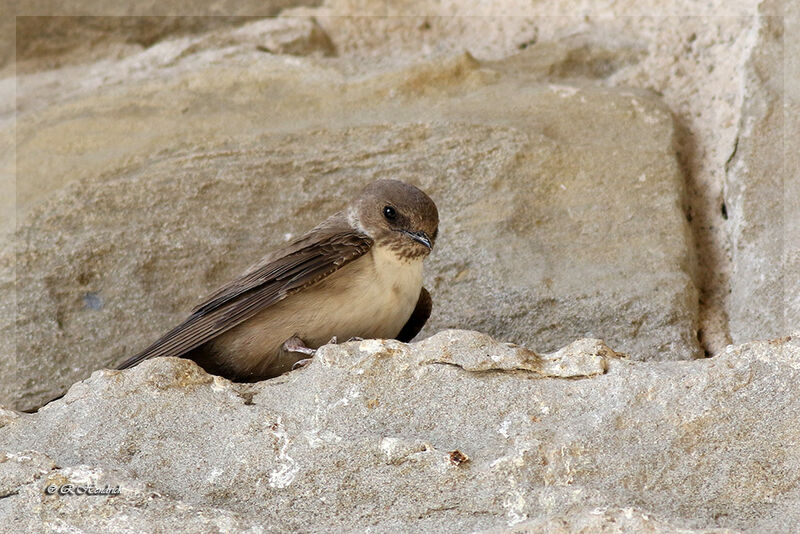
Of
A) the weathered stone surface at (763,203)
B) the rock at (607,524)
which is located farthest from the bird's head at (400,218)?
the rock at (607,524)

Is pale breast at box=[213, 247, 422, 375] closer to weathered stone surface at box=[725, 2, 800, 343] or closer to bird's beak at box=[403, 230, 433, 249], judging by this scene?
bird's beak at box=[403, 230, 433, 249]

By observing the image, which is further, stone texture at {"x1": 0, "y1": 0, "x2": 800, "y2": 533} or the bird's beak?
the bird's beak

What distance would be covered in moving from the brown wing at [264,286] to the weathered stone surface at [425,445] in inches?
16.5

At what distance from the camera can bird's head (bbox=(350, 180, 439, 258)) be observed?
11.4 ft

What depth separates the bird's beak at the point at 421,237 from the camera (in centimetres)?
346

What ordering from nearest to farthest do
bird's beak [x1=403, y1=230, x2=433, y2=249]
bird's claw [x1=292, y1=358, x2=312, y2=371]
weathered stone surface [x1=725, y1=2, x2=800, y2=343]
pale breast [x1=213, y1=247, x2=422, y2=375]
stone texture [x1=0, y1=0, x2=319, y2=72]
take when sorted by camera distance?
1. bird's claw [x1=292, y1=358, x2=312, y2=371]
2. weathered stone surface [x1=725, y1=2, x2=800, y2=343]
3. pale breast [x1=213, y1=247, x2=422, y2=375]
4. bird's beak [x1=403, y1=230, x2=433, y2=249]
5. stone texture [x1=0, y1=0, x2=319, y2=72]

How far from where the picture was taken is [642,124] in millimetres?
3758

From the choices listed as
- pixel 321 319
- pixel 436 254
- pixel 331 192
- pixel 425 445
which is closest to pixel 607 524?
pixel 425 445

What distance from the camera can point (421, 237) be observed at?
3.48m

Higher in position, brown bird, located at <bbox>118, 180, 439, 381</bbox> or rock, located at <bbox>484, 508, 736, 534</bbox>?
rock, located at <bbox>484, 508, 736, 534</bbox>

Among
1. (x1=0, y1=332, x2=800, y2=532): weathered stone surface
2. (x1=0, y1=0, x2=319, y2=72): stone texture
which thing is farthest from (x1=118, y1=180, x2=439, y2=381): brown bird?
(x1=0, y1=0, x2=319, y2=72): stone texture

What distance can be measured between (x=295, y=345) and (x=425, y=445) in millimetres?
883

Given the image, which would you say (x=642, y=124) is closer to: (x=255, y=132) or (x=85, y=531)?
(x=255, y=132)

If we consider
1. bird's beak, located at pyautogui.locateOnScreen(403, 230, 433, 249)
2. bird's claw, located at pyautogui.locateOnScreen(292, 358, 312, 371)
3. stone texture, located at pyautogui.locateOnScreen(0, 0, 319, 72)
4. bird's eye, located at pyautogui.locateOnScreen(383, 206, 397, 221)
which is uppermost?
stone texture, located at pyautogui.locateOnScreen(0, 0, 319, 72)
